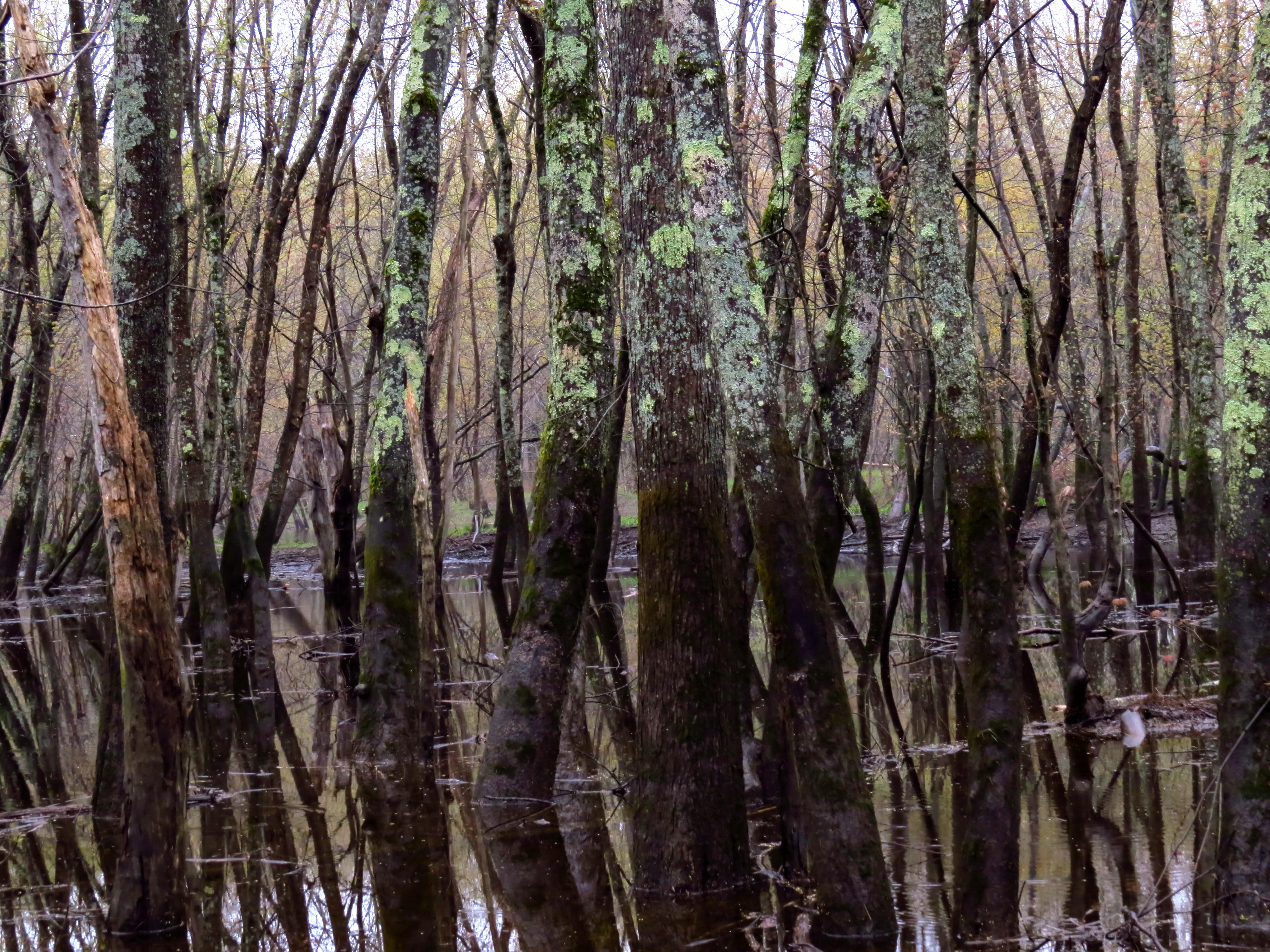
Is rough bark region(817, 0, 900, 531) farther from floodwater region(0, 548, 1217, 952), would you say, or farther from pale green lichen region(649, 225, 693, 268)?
pale green lichen region(649, 225, 693, 268)

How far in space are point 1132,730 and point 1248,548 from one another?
3.55m

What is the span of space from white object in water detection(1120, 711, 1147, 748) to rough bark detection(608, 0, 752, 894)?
134 inches

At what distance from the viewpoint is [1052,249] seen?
1030 cm

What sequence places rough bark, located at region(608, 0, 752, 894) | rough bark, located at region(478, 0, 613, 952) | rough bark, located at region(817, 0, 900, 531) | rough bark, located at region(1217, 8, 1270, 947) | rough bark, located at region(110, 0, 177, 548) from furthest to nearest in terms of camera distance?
rough bark, located at region(110, 0, 177, 548), rough bark, located at region(817, 0, 900, 531), rough bark, located at region(478, 0, 613, 952), rough bark, located at region(608, 0, 752, 894), rough bark, located at region(1217, 8, 1270, 947)

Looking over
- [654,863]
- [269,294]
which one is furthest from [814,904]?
[269,294]

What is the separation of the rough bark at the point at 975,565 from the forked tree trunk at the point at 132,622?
3.41 meters

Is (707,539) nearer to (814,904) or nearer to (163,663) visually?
(814,904)

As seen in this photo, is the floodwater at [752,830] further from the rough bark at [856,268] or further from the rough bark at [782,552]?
the rough bark at [856,268]

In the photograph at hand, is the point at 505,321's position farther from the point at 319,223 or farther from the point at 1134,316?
the point at 1134,316

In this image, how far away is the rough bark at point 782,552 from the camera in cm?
437

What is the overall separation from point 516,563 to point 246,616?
6.38 m

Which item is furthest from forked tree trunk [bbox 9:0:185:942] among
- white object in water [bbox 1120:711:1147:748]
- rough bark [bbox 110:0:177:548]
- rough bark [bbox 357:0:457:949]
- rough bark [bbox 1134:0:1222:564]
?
rough bark [bbox 1134:0:1222:564]

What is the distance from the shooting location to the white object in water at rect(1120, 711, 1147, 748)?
23.7ft

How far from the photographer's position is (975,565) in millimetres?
4938
